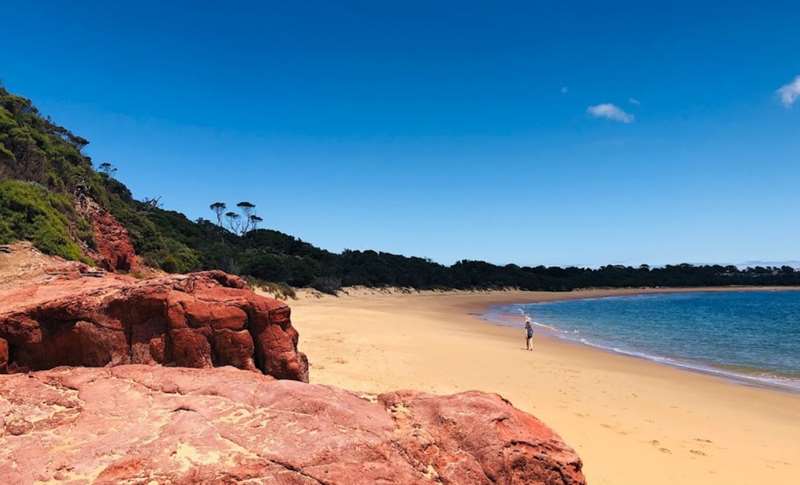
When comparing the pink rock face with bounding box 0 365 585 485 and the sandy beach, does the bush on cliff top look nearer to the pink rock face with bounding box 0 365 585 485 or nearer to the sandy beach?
the sandy beach

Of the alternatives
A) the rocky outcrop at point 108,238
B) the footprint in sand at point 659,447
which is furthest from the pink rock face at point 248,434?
the rocky outcrop at point 108,238

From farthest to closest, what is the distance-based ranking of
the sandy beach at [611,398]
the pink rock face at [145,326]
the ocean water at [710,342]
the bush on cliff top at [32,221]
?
1. the ocean water at [710,342]
2. the bush on cliff top at [32,221]
3. the sandy beach at [611,398]
4. the pink rock face at [145,326]

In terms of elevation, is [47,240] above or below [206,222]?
below

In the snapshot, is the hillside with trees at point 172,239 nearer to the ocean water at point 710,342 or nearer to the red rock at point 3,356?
the red rock at point 3,356

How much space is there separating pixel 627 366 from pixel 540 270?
344 feet

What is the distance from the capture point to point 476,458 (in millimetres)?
4453

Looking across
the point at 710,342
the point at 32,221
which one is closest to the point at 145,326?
the point at 32,221

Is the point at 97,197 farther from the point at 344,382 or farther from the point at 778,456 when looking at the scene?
the point at 778,456

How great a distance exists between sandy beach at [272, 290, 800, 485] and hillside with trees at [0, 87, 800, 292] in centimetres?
889

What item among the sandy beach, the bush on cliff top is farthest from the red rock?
the bush on cliff top

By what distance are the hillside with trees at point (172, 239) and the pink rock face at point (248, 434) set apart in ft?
36.1

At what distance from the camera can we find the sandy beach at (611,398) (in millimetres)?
8039

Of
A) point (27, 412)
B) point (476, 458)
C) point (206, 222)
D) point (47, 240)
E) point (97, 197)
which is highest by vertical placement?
point (206, 222)

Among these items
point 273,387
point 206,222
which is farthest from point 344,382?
point 206,222
